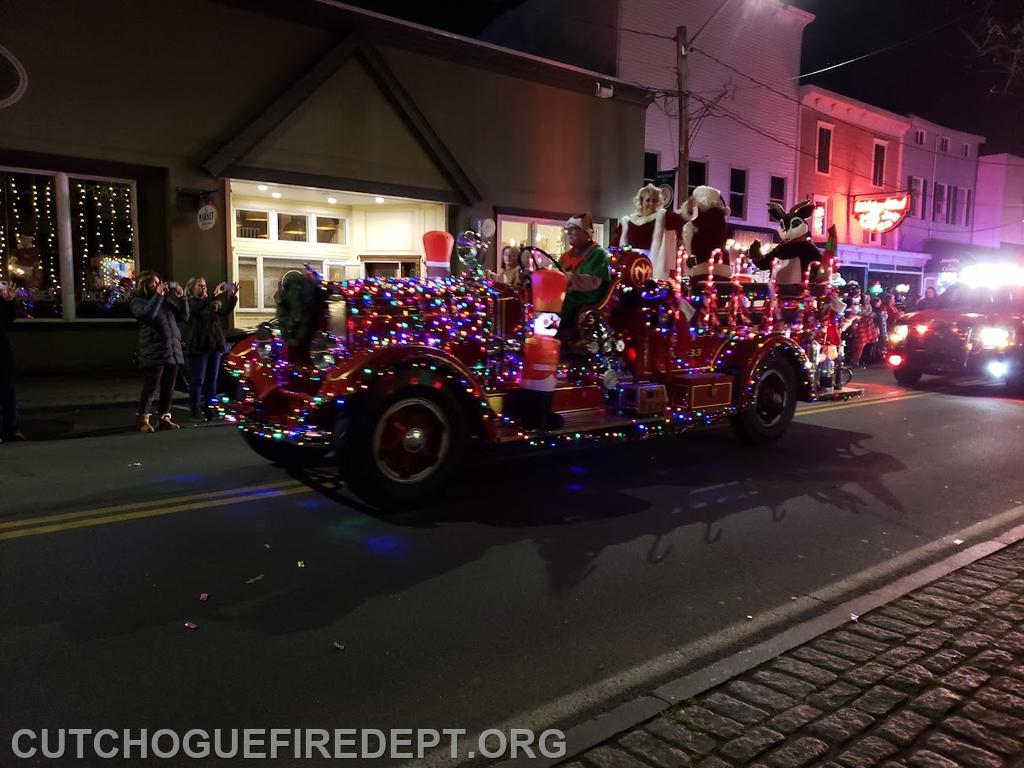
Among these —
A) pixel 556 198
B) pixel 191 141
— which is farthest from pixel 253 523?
pixel 556 198

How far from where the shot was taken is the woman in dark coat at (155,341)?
29.8ft

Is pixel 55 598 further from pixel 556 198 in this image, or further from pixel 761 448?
pixel 556 198

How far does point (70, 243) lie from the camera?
40.7 ft

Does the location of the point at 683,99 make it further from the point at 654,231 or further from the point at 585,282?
the point at 585,282

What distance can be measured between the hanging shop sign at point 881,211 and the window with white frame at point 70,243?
24.3 meters

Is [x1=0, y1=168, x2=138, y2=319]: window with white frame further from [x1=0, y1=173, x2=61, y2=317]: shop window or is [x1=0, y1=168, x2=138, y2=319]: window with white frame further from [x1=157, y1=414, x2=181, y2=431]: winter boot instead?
[x1=157, y1=414, x2=181, y2=431]: winter boot

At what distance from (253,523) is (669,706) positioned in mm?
3429

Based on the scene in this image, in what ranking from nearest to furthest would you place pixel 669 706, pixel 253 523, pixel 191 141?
pixel 669 706
pixel 253 523
pixel 191 141

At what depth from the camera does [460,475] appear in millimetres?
6895

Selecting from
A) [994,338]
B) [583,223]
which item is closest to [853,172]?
[994,338]

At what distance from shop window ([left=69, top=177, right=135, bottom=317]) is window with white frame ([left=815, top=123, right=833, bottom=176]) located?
72.2 feet

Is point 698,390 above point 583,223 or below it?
below

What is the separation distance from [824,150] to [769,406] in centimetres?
2115

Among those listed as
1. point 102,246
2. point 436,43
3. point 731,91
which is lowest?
point 102,246
